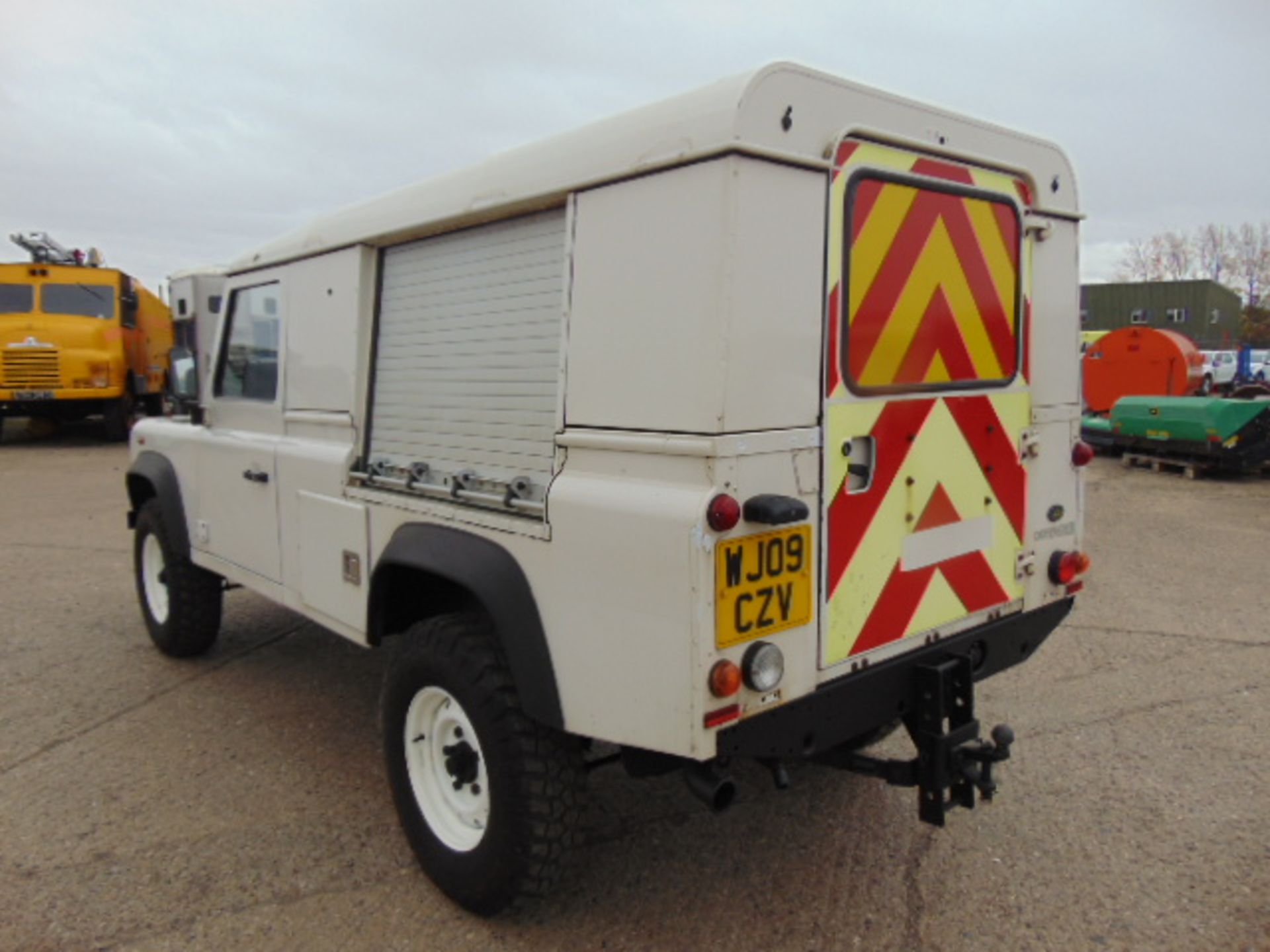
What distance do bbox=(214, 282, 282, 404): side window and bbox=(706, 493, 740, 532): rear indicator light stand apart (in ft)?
8.42

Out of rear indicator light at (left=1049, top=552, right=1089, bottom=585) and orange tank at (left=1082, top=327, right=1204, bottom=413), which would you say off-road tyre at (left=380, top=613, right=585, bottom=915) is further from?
orange tank at (left=1082, top=327, right=1204, bottom=413)

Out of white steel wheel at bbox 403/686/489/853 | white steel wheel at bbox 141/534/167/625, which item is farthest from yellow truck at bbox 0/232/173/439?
white steel wheel at bbox 403/686/489/853

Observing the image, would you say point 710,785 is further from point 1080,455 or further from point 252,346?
point 252,346

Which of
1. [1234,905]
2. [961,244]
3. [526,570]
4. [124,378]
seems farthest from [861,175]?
[124,378]

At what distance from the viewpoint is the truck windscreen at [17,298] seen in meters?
15.7

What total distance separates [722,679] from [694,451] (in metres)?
0.55

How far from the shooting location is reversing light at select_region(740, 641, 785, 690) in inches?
87.0

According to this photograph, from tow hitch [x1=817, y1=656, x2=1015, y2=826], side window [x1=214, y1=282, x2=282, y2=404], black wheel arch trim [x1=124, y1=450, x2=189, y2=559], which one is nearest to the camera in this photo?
tow hitch [x1=817, y1=656, x2=1015, y2=826]

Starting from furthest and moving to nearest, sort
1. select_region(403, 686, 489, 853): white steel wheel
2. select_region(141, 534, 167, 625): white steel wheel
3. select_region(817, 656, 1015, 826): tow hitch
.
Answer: select_region(141, 534, 167, 625): white steel wheel → select_region(403, 686, 489, 853): white steel wheel → select_region(817, 656, 1015, 826): tow hitch

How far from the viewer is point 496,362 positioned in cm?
286

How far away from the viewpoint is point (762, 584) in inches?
88.1

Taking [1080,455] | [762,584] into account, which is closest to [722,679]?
[762,584]

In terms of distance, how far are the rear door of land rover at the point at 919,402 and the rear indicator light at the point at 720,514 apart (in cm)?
43

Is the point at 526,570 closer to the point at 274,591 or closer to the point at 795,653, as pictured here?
the point at 795,653
